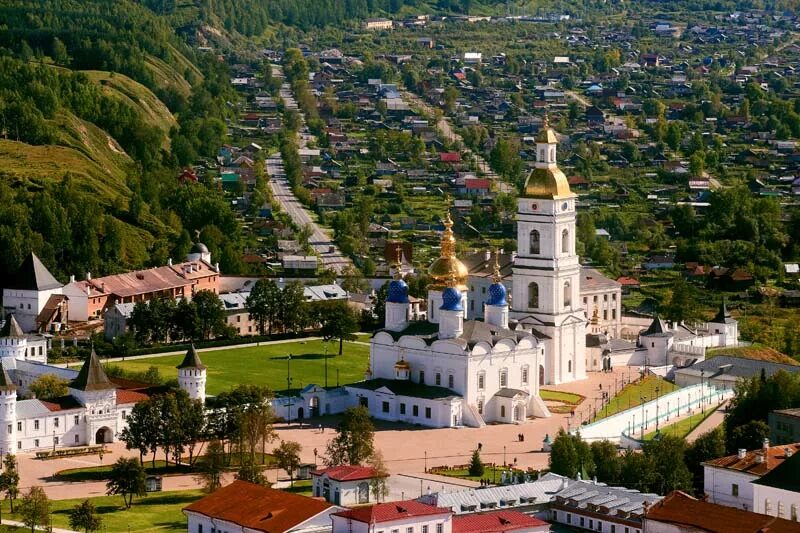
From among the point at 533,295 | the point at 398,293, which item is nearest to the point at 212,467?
the point at 398,293

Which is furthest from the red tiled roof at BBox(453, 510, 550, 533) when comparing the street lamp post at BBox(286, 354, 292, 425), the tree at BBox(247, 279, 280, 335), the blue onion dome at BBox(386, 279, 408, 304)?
the tree at BBox(247, 279, 280, 335)

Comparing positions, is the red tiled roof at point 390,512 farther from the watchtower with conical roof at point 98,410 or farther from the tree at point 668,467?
the watchtower with conical roof at point 98,410

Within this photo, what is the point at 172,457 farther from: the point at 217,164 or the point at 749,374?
the point at 217,164

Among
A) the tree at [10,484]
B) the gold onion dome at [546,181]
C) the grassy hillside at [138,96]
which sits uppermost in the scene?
the grassy hillside at [138,96]

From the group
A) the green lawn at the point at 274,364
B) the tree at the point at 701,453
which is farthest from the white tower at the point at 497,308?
the tree at the point at 701,453

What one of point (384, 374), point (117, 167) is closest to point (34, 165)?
point (117, 167)

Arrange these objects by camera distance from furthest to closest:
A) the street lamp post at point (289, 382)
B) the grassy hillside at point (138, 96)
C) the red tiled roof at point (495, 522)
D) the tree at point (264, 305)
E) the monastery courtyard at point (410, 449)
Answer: the grassy hillside at point (138, 96)
the tree at point (264, 305)
the street lamp post at point (289, 382)
the monastery courtyard at point (410, 449)
the red tiled roof at point (495, 522)

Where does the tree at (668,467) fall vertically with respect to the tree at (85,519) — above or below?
above
